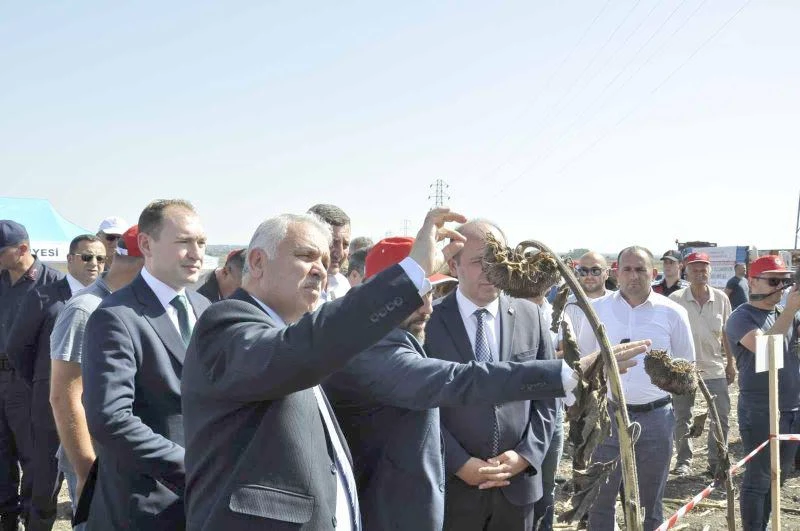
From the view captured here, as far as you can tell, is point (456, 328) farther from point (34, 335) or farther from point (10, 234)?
point (10, 234)

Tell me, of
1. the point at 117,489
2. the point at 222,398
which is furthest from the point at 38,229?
the point at 222,398

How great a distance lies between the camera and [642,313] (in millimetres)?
5203

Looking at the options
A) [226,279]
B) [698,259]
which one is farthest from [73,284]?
[698,259]

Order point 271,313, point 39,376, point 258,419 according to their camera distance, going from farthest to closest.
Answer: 1. point 39,376
2. point 271,313
3. point 258,419

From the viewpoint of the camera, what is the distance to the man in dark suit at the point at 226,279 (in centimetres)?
549

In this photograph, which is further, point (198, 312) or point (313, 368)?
point (198, 312)

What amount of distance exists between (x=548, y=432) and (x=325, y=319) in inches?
90.7

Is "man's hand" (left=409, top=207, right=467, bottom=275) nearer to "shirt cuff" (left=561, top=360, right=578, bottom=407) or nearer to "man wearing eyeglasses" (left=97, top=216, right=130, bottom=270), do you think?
"shirt cuff" (left=561, top=360, right=578, bottom=407)

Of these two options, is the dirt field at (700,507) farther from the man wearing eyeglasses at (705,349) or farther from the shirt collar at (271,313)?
the shirt collar at (271,313)

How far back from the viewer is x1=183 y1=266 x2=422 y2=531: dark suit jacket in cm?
177

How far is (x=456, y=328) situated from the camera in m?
3.68

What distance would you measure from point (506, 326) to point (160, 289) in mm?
1727

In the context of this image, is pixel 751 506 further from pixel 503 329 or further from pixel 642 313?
pixel 503 329

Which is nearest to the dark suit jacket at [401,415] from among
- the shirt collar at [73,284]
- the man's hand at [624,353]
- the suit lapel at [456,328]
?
the man's hand at [624,353]
